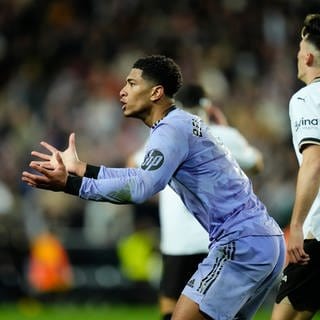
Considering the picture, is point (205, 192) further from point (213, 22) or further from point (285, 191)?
point (213, 22)

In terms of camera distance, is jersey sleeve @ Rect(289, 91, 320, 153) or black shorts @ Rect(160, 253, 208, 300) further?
black shorts @ Rect(160, 253, 208, 300)

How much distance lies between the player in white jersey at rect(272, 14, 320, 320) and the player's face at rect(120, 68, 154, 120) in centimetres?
84

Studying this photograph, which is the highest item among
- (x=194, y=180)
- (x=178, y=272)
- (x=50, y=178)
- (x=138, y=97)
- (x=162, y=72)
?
(x=162, y=72)

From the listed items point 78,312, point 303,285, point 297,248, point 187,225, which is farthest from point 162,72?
point 78,312

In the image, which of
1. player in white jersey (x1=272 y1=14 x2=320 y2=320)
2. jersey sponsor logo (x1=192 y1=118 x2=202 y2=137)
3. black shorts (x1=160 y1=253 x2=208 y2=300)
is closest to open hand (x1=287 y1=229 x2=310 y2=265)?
player in white jersey (x1=272 y1=14 x2=320 y2=320)

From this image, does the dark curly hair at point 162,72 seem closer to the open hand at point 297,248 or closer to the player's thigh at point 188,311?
the open hand at point 297,248

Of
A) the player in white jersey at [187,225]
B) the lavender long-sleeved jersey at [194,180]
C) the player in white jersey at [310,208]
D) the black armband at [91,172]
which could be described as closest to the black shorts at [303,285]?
the player in white jersey at [310,208]

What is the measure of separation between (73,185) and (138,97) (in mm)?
739

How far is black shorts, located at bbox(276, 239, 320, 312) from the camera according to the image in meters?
6.90

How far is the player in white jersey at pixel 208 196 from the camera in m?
6.46

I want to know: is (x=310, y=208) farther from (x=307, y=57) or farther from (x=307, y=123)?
(x=307, y=57)

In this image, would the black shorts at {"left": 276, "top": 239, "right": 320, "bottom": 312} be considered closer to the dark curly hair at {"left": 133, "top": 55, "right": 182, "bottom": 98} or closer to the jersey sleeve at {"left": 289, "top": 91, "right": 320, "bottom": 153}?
the jersey sleeve at {"left": 289, "top": 91, "right": 320, "bottom": 153}

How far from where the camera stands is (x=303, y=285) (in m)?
6.91

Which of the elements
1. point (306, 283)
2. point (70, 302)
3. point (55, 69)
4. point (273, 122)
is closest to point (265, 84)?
point (273, 122)
